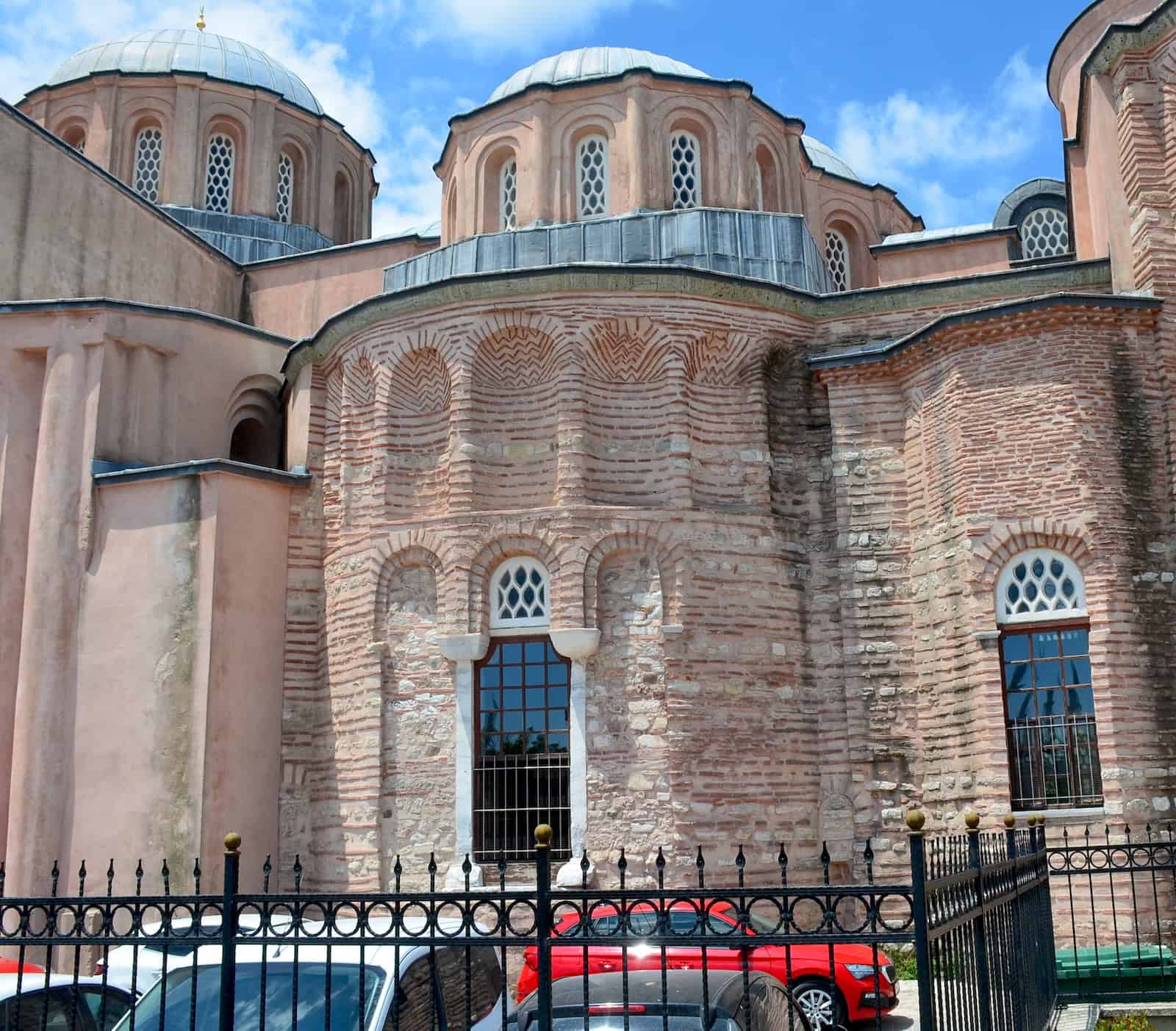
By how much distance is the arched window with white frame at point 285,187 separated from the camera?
2495 cm

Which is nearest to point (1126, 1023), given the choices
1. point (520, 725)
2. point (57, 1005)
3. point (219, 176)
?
point (57, 1005)

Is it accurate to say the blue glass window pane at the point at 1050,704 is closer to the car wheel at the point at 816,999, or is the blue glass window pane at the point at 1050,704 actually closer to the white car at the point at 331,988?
the car wheel at the point at 816,999

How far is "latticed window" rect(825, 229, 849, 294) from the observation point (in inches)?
885

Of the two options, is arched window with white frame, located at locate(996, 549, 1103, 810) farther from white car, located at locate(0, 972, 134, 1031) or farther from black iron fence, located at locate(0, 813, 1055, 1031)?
white car, located at locate(0, 972, 134, 1031)

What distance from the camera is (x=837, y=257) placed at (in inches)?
900

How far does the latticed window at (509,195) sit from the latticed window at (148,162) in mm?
7844

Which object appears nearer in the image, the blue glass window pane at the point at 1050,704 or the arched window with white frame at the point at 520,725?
the blue glass window pane at the point at 1050,704

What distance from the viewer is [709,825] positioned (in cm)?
1415

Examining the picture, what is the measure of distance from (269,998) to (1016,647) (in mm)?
9407

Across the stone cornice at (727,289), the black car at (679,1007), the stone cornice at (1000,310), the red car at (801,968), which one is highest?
the stone cornice at (727,289)

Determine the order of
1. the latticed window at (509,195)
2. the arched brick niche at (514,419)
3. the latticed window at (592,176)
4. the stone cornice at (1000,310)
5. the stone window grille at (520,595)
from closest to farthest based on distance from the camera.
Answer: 1. the stone cornice at (1000,310)
2. the stone window grille at (520,595)
3. the arched brick niche at (514,419)
4. the latticed window at (592,176)
5. the latticed window at (509,195)

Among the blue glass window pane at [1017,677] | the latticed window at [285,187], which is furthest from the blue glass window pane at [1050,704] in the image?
the latticed window at [285,187]

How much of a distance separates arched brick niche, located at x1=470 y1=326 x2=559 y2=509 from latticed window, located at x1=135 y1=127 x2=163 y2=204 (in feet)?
35.6

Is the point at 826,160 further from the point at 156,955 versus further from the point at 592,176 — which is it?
the point at 156,955
